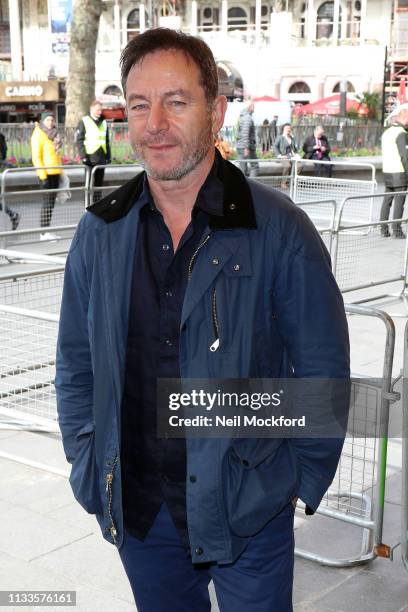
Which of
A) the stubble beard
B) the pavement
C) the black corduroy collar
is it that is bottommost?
the pavement

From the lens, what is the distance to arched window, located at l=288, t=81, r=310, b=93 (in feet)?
226

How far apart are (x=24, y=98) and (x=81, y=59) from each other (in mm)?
30974

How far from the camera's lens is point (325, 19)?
239ft

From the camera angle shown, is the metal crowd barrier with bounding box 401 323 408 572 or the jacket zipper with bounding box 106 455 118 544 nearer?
the jacket zipper with bounding box 106 455 118 544

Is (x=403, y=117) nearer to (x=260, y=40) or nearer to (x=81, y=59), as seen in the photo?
(x=81, y=59)

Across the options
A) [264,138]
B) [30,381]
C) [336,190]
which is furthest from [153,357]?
[264,138]

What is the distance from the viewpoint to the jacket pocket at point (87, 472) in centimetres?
245

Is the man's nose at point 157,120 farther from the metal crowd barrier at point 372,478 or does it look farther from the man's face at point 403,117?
the man's face at point 403,117

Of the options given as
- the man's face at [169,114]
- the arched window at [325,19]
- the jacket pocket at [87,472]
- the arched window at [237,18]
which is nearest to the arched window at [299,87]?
the arched window at [325,19]

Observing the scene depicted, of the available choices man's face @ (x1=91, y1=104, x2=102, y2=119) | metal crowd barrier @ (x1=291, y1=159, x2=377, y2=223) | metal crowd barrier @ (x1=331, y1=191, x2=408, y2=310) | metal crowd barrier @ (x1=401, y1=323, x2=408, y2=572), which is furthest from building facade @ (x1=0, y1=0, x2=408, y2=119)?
metal crowd barrier @ (x1=401, y1=323, x2=408, y2=572)

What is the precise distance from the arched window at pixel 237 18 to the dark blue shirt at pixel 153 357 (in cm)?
7537

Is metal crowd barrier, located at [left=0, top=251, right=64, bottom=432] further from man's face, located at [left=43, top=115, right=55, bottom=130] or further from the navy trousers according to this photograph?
man's face, located at [left=43, top=115, right=55, bottom=130]

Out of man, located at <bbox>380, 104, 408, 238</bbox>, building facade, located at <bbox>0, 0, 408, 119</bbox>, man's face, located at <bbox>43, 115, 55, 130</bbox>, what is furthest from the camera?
building facade, located at <bbox>0, 0, 408, 119</bbox>

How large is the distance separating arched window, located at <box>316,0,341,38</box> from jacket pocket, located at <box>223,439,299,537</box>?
7361cm
